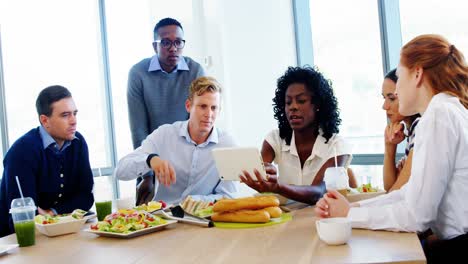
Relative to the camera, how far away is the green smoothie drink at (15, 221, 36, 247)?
1.79m

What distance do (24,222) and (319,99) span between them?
1679 mm

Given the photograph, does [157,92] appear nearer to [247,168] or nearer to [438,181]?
[247,168]

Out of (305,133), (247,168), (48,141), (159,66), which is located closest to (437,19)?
(305,133)

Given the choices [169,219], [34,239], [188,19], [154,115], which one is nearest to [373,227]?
[169,219]

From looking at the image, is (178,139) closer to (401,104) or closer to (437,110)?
(401,104)

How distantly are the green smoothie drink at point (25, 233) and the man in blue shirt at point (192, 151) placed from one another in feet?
2.83

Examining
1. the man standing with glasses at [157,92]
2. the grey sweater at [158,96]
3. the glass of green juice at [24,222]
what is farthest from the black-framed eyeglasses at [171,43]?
the glass of green juice at [24,222]

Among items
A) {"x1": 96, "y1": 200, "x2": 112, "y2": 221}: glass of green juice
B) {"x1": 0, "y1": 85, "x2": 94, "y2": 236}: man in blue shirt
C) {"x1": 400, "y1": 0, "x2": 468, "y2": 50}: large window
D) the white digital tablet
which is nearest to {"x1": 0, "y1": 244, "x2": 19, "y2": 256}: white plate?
{"x1": 96, "y1": 200, "x2": 112, "y2": 221}: glass of green juice

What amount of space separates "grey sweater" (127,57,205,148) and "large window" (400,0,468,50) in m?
1.88

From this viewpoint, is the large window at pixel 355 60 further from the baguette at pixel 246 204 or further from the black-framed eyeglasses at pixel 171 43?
the baguette at pixel 246 204

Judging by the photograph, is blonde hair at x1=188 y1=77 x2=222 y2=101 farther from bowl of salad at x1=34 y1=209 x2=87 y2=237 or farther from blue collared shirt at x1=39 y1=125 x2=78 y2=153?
bowl of salad at x1=34 y1=209 x2=87 y2=237

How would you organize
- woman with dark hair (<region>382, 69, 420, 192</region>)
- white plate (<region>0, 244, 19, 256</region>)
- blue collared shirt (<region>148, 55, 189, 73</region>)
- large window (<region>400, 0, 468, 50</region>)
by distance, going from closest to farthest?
1. white plate (<region>0, 244, 19, 256</region>)
2. woman with dark hair (<region>382, 69, 420, 192</region>)
3. blue collared shirt (<region>148, 55, 189, 73</region>)
4. large window (<region>400, 0, 468, 50</region>)

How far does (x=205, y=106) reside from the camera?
107 inches

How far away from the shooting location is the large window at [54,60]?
15.3 ft
